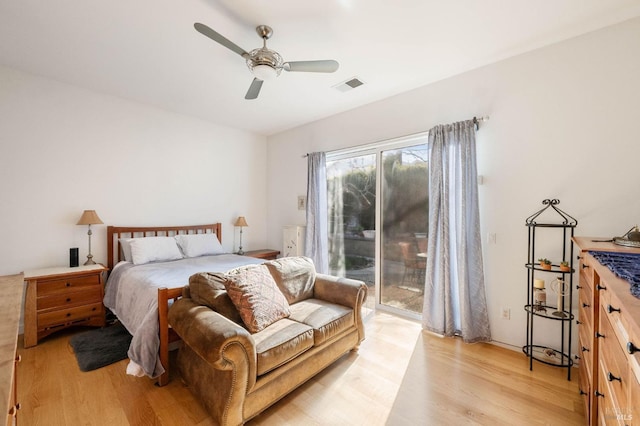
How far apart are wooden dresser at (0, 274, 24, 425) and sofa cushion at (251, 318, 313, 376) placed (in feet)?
3.43

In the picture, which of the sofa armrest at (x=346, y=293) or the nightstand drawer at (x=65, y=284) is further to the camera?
the nightstand drawer at (x=65, y=284)

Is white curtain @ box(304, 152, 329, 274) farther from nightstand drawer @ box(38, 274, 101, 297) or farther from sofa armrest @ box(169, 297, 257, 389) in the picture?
nightstand drawer @ box(38, 274, 101, 297)

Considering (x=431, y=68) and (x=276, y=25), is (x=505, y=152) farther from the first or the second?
(x=276, y=25)

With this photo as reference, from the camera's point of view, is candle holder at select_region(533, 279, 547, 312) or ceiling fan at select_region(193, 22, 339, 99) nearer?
ceiling fan at select_region(193, 22, 339, 99)

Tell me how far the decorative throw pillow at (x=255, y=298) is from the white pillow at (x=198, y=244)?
188 centimetres

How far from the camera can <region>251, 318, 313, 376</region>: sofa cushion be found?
1.66 m

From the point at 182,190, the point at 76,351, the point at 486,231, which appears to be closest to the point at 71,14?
the point at 182,190

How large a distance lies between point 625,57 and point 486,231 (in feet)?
5.43

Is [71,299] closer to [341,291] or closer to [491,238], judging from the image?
[341,291]

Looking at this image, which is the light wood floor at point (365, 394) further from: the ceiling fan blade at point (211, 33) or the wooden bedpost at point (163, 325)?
the ceiling fan blade at point (211, 33)

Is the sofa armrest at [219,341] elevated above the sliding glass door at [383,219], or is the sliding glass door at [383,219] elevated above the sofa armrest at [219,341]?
the sliding glass door at [383,219]

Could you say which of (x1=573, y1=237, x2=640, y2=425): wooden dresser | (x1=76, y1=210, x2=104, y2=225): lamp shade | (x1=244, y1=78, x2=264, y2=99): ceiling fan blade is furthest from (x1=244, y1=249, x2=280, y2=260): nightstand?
(x1=573, y1=237, x2=640, y2=425): wooden dresser

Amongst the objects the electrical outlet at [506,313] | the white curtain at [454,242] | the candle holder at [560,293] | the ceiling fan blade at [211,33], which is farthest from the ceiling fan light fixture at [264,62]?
the electrical outlet at [506,313]

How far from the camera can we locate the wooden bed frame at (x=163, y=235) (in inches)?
79.3
